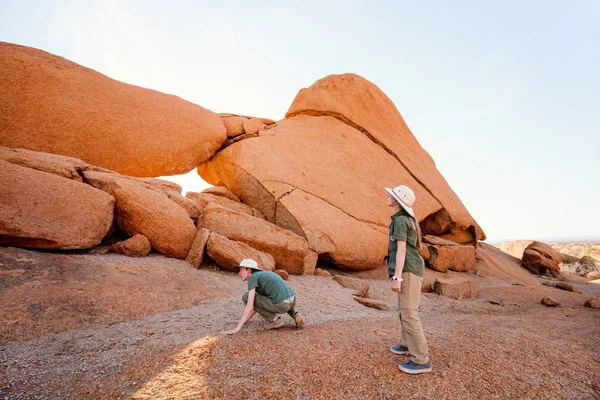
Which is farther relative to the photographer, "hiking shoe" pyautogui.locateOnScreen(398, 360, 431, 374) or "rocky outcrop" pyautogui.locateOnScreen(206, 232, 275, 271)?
"rocky outcrop" pyautogui.locateOnScreen(206, 232, 275, 271)

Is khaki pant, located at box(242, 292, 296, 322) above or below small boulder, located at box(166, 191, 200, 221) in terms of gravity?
below

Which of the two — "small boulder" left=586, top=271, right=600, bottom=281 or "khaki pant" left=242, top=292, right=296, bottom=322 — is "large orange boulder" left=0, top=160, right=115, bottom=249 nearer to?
"khaki pant" left=242, top=292, right=296, bottom=322

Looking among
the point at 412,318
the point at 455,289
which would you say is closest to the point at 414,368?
the point at 412,318

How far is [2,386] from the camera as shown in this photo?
293 centimetres

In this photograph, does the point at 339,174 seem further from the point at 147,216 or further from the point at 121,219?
the point at 121,219

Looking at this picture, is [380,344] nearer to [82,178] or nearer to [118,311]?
[118,311]

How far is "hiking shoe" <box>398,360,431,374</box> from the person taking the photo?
3309 mm

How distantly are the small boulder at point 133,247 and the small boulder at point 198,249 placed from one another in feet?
3.42

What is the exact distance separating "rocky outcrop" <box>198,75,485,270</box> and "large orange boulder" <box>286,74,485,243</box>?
5cm

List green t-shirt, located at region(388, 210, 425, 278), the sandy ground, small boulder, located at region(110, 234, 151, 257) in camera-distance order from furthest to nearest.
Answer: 1. small boulder, located at region(110, 234, 151, 257)
2. green t-shirt, located at region(388, 210, 425, 278)
3. the sandy ground

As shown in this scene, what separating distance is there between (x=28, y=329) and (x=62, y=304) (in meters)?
0.59

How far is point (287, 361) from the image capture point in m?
3.52

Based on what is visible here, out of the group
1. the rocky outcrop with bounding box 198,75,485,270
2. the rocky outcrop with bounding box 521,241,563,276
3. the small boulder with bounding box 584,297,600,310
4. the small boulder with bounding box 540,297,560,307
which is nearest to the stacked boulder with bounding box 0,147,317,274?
the rocky outcrop with bounding box 198,75,485,270

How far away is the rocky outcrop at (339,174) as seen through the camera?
10789mm
